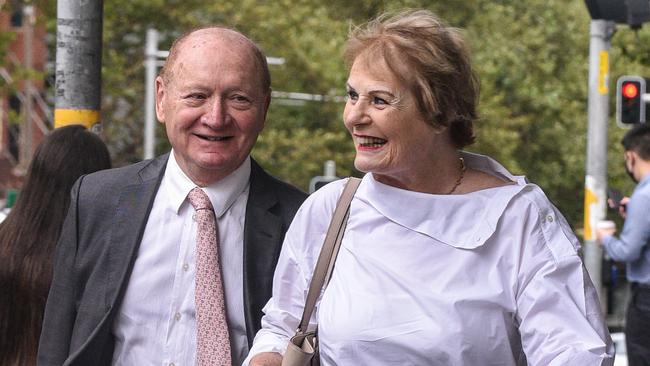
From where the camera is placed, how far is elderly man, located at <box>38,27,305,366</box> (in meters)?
3.60

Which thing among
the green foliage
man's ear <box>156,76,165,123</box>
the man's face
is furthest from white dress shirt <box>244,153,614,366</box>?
the green foliage

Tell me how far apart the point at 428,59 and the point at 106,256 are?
1205 mm

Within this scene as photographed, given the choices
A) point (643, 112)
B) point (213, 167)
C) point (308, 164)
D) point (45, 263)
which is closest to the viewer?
point (213, 167)

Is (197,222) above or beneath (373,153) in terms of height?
beneath

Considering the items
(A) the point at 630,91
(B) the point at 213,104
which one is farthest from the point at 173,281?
(A) the point at 630,91

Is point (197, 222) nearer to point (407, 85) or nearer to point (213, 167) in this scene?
point (213, 167)

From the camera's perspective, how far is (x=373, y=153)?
3.01m

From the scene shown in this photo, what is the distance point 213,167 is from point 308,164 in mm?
29390

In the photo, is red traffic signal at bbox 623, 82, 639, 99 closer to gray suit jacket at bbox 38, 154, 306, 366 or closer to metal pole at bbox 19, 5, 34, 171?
gray suit jacket at bbox 38, 154, 306, 366

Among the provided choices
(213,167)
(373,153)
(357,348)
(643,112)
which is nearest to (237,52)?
(213,167)

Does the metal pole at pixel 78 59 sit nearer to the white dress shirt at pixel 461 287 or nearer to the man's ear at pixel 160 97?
the man's ear at pixel 160 97

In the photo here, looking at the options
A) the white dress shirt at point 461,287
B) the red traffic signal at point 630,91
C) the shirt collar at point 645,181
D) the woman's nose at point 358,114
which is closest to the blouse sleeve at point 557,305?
the white dress shirt at point 461,287

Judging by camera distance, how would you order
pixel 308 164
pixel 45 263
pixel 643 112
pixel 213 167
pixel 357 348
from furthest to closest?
pixel 308 164
pixel 643 112
pixel 45 263
pixel 213 167
pixel 357 348

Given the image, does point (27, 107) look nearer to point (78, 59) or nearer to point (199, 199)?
point (78, 59)
